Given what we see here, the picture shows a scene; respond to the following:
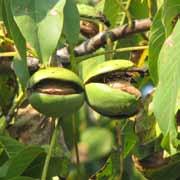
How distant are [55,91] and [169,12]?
1.09ft

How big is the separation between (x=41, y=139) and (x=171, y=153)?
0.72 metres

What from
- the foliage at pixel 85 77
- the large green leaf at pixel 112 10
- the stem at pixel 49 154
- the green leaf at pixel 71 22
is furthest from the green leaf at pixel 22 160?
the large green leaf at pixel 112 10

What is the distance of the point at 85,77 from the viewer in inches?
73.0

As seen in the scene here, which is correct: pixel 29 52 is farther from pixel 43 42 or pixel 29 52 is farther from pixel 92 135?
pixel 92 135

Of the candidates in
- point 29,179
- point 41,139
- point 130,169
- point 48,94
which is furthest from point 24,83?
point 130,169

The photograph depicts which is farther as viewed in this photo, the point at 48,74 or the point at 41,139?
the point at 41,139

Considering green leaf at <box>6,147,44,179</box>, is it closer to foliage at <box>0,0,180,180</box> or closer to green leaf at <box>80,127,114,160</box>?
foliage at <box>0,0,180,180</box>

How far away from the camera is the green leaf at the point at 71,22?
5.72ft

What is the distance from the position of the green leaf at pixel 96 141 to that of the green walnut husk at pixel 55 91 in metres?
1.98

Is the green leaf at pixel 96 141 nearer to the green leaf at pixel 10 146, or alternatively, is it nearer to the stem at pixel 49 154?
the green leaf at pixel 10 146

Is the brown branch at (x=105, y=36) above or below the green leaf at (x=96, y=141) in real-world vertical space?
above

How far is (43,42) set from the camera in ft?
5.12

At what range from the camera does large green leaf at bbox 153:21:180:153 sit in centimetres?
151

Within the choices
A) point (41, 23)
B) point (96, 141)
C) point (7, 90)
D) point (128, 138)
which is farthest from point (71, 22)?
point (96, 141)
